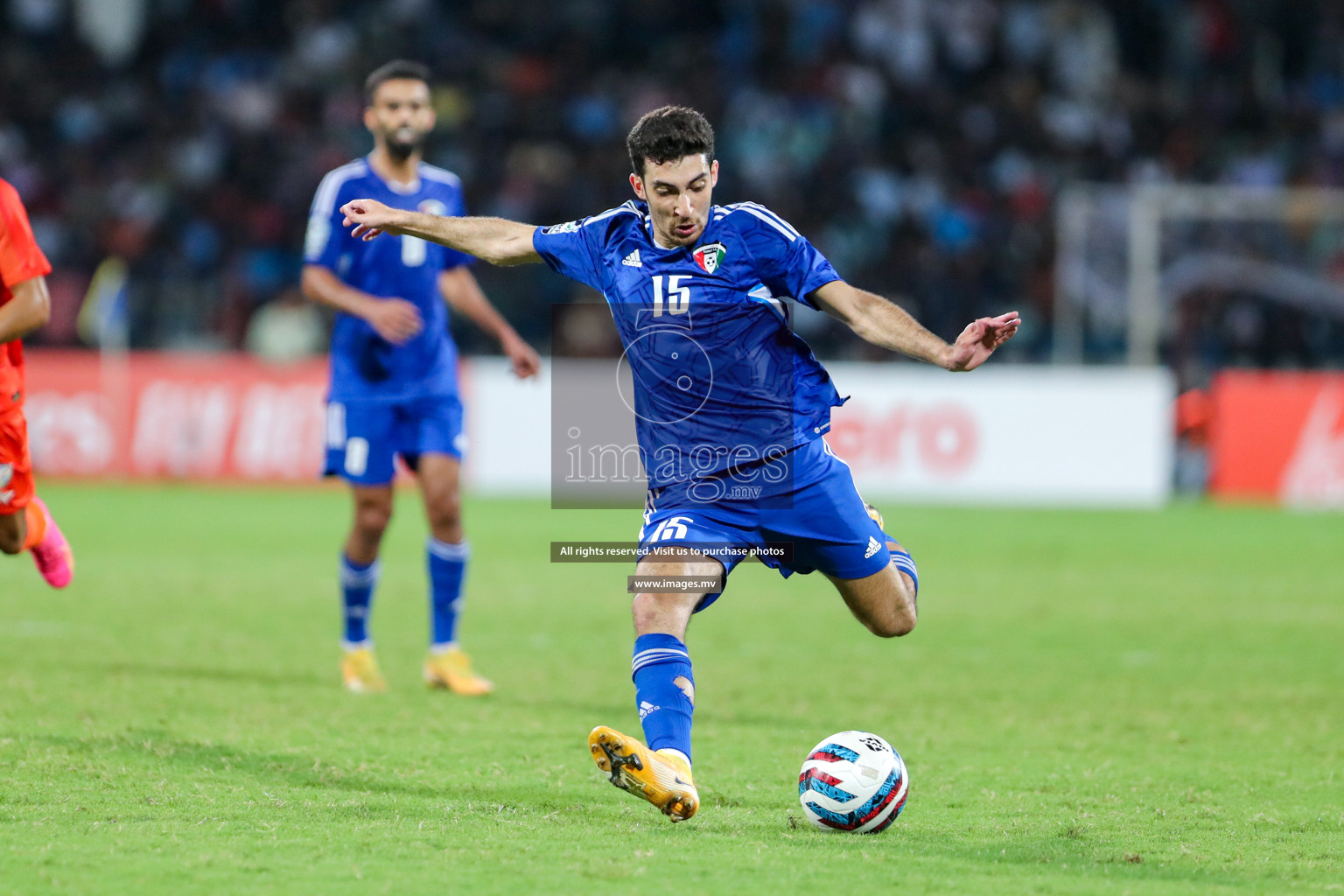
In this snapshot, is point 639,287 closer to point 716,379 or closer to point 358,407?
point 716,379

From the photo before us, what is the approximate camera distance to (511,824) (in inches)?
186

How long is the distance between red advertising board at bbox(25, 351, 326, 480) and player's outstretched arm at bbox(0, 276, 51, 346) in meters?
12.1

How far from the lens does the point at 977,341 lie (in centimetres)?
457

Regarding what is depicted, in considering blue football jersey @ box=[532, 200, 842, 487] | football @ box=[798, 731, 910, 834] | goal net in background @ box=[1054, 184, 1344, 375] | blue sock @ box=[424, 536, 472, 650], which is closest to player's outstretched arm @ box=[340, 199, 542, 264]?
blue football jersey @ box=[532, 200, 842, 487]

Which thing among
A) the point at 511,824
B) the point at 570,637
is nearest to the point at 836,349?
the point at 570,637

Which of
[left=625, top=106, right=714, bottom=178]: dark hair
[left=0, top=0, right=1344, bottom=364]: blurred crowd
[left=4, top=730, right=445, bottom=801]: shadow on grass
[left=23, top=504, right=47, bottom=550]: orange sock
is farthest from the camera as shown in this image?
[left=0, top=0, right=1344, bottom=364]: blurred crowd

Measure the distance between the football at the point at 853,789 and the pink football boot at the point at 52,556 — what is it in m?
3.64

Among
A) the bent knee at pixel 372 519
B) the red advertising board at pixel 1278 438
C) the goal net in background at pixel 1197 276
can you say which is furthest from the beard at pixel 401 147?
the goal net in background at pixel 1197 276

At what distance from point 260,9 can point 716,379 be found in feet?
68.0

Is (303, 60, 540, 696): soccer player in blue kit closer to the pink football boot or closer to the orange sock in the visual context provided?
the pink football boot

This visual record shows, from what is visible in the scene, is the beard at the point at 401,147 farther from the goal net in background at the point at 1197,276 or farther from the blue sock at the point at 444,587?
the goal net in background at the point at 1197,276

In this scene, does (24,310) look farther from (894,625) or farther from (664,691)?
(894,625)

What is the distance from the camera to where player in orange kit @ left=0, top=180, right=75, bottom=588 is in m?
5.94

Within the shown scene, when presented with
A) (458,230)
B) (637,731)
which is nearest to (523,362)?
(637,731)
